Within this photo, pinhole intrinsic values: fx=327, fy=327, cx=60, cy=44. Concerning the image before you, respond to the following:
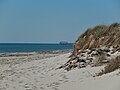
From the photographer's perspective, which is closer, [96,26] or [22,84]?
[22,84]

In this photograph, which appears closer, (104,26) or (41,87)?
(41,87)

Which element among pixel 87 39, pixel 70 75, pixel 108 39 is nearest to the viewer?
pixel 70 75

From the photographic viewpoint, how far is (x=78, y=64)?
13812 millimetres

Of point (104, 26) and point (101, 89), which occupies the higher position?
point (104, 26)

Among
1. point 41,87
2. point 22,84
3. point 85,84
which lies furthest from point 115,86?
point 22,84

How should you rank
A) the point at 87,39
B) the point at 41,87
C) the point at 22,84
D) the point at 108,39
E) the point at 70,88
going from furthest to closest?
the point at 87,39
the point at 108,39
the point at 22,84
the point at 41,87
the point at 70,88

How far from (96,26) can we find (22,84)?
9268 mm

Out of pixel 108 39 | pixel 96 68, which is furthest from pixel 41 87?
pixel 108 39

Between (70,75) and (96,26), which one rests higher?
(96,26)

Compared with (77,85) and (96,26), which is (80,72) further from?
(96,26)

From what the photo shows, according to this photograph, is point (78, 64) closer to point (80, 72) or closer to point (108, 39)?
point (80, 72)

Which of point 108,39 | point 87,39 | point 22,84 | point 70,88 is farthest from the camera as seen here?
point 87,39

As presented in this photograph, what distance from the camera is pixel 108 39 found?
54.3 ft

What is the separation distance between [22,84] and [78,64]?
3.36 meters
